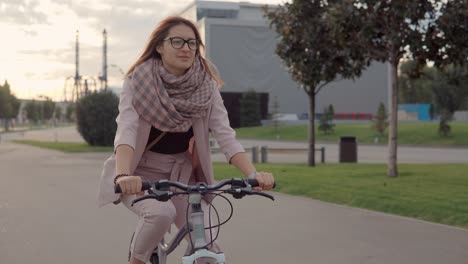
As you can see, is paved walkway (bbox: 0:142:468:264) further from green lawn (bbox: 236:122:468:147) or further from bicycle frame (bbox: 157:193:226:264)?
green lawn (bbox: 236:122:468:147)

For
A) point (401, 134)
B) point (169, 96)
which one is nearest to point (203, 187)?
point (169, 96)

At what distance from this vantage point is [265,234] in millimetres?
7453

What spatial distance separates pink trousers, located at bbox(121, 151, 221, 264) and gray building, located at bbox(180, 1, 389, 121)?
69.3 m

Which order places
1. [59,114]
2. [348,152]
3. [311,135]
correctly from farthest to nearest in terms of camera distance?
[59,114] → [348,152] → [311,135]

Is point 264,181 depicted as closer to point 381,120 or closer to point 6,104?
point 381,120

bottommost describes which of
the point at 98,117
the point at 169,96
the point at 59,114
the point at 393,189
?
the point at 59,114

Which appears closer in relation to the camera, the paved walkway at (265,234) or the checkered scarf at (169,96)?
the checkered scarf at (169,96)

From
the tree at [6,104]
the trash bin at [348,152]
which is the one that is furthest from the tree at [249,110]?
the trash bin at [348,152]

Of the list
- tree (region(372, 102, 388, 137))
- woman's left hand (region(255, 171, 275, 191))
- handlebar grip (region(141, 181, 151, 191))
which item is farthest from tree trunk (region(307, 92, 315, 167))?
tree (region(372, 102, 388, 137))

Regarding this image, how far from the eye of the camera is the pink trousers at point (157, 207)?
318cm

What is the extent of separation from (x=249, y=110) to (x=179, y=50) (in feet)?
215

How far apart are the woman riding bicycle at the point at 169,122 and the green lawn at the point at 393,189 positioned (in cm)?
544

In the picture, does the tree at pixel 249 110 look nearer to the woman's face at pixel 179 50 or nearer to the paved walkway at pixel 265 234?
the paved walkway at pixel 265 234

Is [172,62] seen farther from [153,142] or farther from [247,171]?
[247,171]
